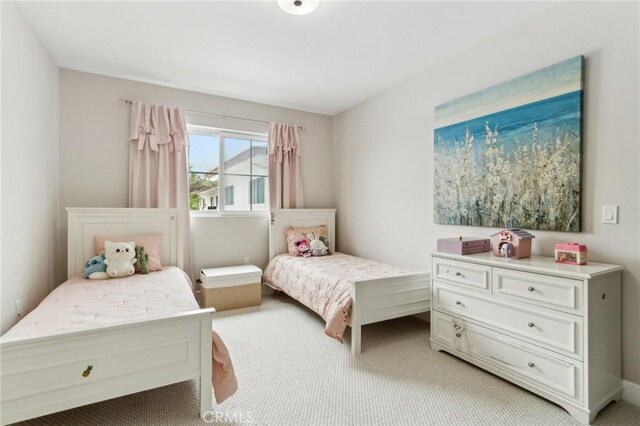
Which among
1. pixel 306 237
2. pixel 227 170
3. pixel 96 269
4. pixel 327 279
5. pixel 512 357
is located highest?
pixel 227 170

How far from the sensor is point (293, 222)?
4.17 metres

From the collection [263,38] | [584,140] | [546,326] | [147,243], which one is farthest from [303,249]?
[584,140]

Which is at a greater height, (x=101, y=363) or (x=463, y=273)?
(x=463, y=273)

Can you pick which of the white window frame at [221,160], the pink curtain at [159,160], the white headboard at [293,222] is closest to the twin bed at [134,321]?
the pink curtain at [159,160]

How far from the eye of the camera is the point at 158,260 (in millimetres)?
3066

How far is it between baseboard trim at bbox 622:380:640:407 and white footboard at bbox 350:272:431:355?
4.18 ft

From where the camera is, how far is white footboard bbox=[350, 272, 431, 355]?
95.1 inches

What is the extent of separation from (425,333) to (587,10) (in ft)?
8.86

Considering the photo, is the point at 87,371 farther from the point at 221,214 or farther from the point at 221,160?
the point at 221,160

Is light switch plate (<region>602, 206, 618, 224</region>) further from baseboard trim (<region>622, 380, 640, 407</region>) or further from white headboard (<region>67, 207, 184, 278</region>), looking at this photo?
white headboard (<region>67, 207, 184, 278</region>)

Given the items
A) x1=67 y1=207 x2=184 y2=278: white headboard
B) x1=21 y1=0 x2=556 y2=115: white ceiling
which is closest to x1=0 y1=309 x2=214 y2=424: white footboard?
x1=67 y1=207 x2=184 y2=278: white headboard

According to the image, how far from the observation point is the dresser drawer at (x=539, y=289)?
1.70m

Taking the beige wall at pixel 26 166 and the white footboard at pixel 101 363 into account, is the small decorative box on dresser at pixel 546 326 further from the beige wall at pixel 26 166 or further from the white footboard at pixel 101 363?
the beige wall at pixel 26 166

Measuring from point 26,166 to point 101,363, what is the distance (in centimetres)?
173
